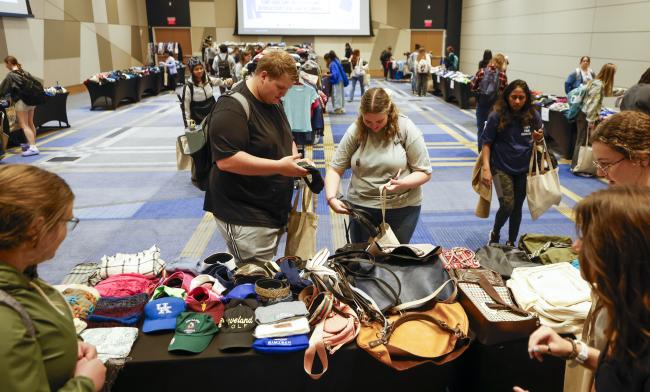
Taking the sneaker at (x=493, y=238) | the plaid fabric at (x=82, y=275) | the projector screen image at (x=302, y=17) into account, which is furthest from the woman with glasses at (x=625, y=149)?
the projector screen image at (x=302, y=17)

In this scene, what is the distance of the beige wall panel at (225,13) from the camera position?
23156mm

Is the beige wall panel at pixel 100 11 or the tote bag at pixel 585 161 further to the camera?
the beige wall panel at pixel 100 11

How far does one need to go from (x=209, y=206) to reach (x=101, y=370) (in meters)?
1.50

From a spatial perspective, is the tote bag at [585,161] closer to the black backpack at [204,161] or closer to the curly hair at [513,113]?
the curly hair at [513,113]

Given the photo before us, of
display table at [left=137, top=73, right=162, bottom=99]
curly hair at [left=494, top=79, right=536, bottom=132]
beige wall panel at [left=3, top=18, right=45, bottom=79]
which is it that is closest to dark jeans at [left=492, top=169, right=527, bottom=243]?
curly hair at [left=494, top=79, right=536, bottom=132]

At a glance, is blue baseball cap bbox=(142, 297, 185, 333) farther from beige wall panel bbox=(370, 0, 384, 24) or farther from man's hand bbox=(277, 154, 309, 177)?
beige wall panel bbox=(370, 0, 384, 24)

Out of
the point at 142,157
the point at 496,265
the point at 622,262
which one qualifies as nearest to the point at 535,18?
the point at 142,157

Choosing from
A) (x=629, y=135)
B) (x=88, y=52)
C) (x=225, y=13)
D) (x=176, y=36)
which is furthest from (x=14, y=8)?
(x=629, y=135)

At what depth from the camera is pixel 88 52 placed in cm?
1802

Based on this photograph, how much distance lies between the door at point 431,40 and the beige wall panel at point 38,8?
16.3m

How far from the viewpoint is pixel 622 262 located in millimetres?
1144

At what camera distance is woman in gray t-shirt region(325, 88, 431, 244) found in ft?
9.36

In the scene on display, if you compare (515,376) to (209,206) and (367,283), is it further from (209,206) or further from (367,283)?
(209,206)

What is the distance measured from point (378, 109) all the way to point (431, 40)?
23.6 metres
